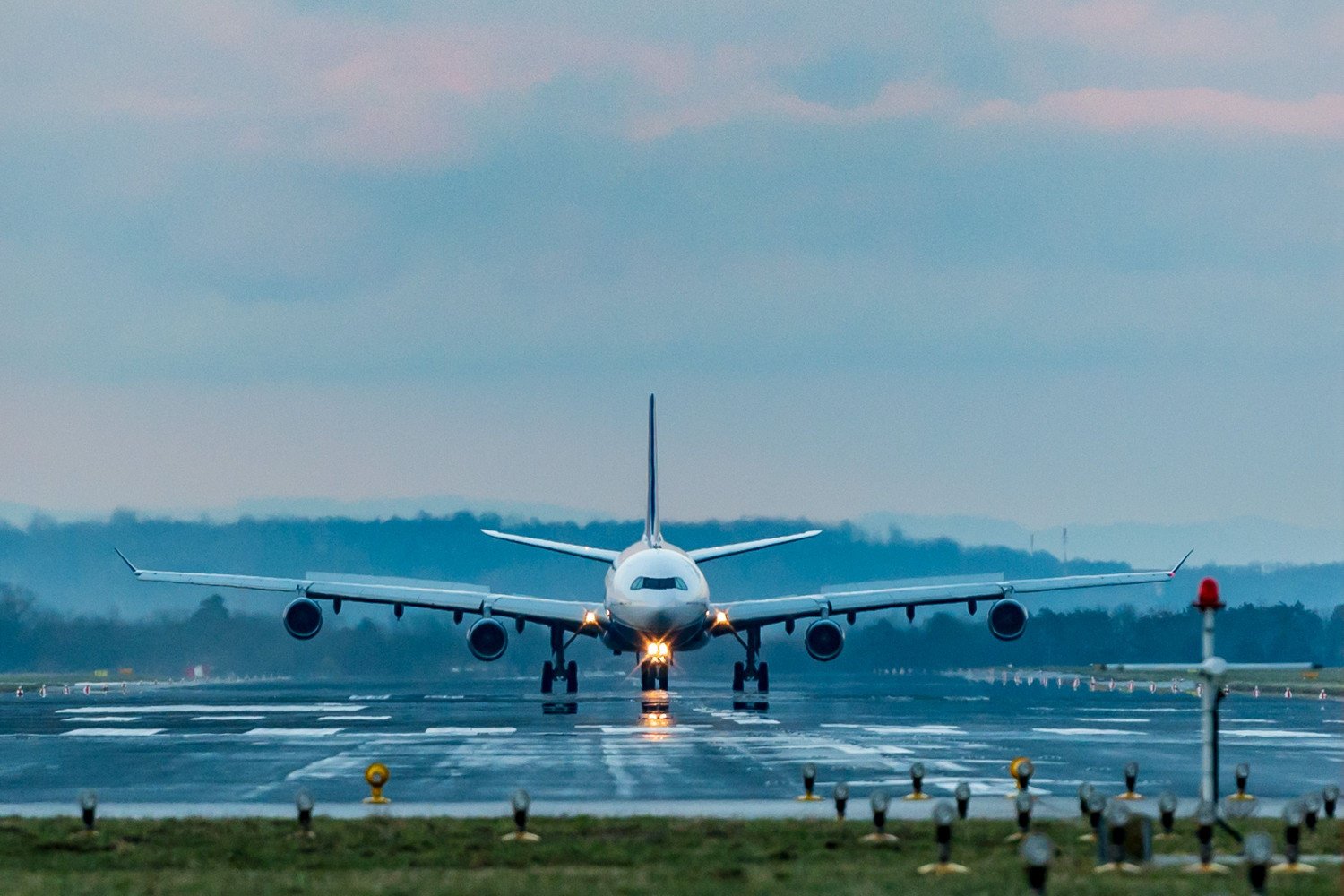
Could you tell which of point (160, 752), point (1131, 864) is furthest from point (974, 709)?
point (1131, 864)

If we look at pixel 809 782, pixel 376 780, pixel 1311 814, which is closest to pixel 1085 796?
pixel 1311 814

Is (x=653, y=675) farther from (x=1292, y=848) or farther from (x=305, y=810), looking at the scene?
(x=1292, y=848)

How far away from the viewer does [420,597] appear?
72.6 meters

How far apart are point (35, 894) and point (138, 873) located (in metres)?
1.72

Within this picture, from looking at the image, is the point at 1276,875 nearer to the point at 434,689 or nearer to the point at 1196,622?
the point at 434,689

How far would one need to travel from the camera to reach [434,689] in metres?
87.8

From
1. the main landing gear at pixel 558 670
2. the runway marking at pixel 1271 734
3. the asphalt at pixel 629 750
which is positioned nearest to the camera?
the asphalt at pixel 629 750

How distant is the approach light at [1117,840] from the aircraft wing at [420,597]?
52.0 m

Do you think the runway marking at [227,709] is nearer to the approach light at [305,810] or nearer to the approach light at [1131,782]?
the approach light at [1131,782]

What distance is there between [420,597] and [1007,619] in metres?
21.4

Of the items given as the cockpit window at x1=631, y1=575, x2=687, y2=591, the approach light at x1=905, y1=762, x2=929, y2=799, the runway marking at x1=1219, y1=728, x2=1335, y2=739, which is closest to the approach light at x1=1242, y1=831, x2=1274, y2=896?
the approach light at x1=905, y1=762, x2=929, y2=799

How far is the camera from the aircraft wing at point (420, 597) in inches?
2798

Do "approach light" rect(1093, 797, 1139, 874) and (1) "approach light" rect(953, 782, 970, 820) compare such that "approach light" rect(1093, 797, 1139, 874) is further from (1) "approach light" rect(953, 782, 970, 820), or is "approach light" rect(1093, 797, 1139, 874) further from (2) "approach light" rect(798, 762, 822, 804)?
(2) "approach light" rect(798, 762, 822, 804)

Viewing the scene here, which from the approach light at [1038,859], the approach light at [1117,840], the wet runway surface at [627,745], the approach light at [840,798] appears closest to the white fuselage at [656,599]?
the wet runway surface at [627,745]
